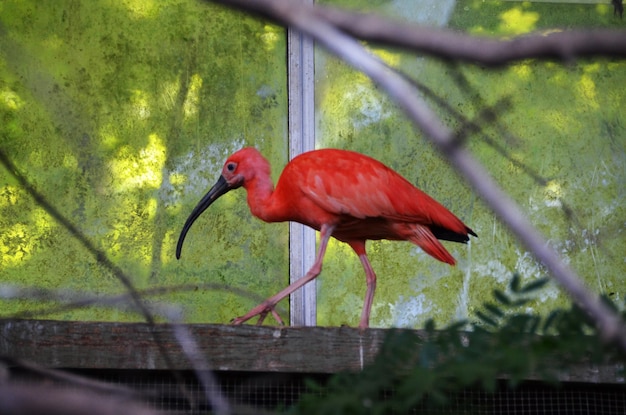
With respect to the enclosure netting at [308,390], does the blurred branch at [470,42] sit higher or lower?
higher

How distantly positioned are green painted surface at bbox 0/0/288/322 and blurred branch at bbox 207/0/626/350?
11.9 feet

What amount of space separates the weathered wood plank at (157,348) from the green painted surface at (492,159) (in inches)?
86.1

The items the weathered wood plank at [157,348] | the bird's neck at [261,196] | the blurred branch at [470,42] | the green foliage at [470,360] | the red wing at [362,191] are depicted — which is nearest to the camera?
the blurred branch at [470,42]

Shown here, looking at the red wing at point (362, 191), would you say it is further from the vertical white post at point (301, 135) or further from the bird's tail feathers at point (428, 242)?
the vertical white post at point (301, 135)

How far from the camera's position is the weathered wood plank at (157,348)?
79.7 inches

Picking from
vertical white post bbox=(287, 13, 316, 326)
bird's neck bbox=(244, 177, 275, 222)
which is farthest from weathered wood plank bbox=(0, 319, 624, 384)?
vertical white post bbox=(287, 13, 316, 326)

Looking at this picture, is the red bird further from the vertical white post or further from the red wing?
the vertical white post

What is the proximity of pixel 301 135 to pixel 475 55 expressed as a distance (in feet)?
12.2

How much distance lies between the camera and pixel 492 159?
4.44m

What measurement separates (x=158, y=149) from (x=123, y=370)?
2.39m

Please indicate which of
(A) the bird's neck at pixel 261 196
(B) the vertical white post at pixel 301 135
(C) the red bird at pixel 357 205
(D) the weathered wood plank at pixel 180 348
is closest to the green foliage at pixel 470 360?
(D) the weathered wood plank at pixel 180 348

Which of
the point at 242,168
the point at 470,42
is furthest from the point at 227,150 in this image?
the point at 470,42

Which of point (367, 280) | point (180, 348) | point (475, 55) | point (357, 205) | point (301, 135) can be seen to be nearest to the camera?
point (475, 55)

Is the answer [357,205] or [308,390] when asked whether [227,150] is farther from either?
[308,390]
